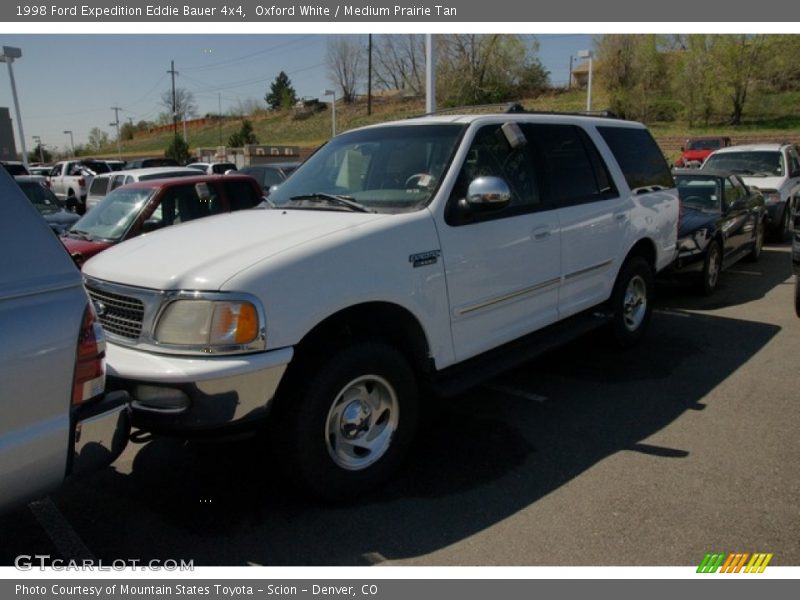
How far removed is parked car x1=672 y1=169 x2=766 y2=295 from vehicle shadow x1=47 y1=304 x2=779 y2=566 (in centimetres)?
272

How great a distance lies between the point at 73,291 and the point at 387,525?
1.88m

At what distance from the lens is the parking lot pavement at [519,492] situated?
3039 mm

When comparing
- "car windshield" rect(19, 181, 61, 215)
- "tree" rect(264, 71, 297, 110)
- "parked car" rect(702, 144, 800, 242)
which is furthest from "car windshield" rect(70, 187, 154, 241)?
"tree" rect(264, 71, 297, 110)

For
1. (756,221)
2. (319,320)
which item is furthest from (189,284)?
(756,221)

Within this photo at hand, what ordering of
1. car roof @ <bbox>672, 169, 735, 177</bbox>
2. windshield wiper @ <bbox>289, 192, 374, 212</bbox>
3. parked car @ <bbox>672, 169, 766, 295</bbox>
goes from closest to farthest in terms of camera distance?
windshield wiper @ <bbox>289, 192, 374, 212</bbox>, parked car @ <bbox>672, 169, 766, 295</bbox>, car roof @ <bbox>672, 169, 735, 177</bbox>

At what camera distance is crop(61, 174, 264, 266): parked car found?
25.2 ft

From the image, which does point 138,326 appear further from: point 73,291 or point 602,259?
point 602,259

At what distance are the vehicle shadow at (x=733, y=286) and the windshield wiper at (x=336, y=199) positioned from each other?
5.42 meters

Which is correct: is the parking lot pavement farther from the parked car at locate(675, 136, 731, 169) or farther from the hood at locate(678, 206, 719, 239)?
the parked car at locate(675, 136, 731, 169)

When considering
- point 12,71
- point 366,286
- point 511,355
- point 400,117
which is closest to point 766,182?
point 400,117

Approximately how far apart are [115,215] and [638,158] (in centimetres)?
628

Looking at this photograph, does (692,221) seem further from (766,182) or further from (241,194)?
(241,194)

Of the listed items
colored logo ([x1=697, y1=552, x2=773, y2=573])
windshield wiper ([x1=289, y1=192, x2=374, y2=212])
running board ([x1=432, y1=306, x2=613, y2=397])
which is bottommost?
colored logo ([x1=697, y1=552, x2=773, y2=573])

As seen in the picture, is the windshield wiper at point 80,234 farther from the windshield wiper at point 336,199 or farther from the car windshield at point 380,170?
the windshield wiper at point 336,199
